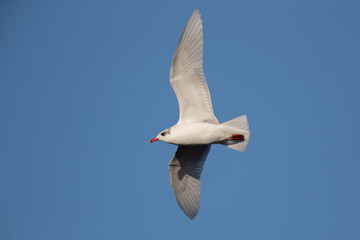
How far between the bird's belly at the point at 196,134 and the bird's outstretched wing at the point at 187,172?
2.91ft

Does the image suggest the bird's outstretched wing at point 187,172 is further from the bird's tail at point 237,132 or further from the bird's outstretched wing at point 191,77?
the bird's outstretched wing at point 191,77

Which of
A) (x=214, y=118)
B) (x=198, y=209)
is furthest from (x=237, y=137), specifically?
(x=198, y=209)

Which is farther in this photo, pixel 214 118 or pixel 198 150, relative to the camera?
pixel 198 150

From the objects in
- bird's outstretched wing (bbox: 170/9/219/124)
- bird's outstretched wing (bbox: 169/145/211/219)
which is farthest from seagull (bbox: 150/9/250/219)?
bird's outstretched wing (bbox: 169/145/211/219)

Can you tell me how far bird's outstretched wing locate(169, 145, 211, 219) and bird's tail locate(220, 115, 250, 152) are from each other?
0.88 metres

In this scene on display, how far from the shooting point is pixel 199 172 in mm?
8398

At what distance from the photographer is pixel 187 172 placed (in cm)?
838

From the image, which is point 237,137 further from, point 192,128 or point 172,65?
point 172,65

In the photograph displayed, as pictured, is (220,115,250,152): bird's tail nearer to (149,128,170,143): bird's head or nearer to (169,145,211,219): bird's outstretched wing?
(169,145,211,219): bird's outstretched wing

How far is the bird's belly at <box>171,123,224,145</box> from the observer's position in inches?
288

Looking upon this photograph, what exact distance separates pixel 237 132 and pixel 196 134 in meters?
0.83

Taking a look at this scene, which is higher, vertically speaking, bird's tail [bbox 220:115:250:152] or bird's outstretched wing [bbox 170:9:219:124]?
bird's outstretched wing [bbox 170:9:219:124]

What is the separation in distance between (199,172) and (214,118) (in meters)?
1.42

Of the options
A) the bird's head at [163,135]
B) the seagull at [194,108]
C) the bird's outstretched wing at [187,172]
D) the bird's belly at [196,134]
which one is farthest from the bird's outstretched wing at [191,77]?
the bird's outstretched wing at [187,172]
